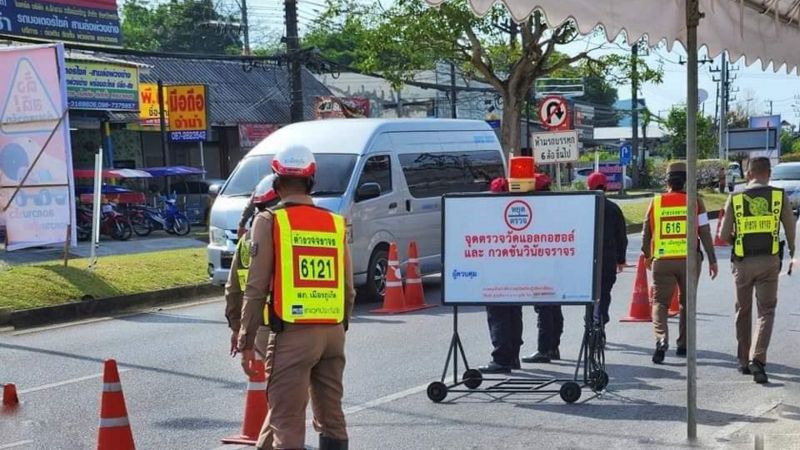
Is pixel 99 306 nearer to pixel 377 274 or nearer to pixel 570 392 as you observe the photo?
pixel 377 274

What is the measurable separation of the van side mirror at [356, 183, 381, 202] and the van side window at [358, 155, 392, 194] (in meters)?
0.10

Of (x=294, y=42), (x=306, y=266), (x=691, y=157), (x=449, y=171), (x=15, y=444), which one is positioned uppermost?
(x=294, y=42)

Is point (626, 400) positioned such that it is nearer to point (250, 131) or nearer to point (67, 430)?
point (67, 430)

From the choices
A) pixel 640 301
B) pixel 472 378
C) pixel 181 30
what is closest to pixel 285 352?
pixel 472 378

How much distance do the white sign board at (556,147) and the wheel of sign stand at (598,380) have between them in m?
11.2

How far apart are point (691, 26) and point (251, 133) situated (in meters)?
36.3

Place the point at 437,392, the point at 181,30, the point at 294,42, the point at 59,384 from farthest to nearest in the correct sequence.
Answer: the point at 181,30 < the point at 294,42 < the point at 59,384 < the point at 437,392

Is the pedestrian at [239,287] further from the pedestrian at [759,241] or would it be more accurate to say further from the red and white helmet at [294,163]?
the pedestrian at [759,241]

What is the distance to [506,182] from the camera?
9383 millimetres

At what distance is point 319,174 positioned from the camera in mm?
14211

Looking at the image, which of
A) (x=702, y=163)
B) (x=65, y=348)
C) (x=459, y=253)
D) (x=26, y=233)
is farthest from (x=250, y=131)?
(x=459, y=253)

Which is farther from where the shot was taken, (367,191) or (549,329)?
(367,191)

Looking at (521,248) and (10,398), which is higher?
(521,248)

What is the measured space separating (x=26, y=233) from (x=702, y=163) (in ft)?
126
